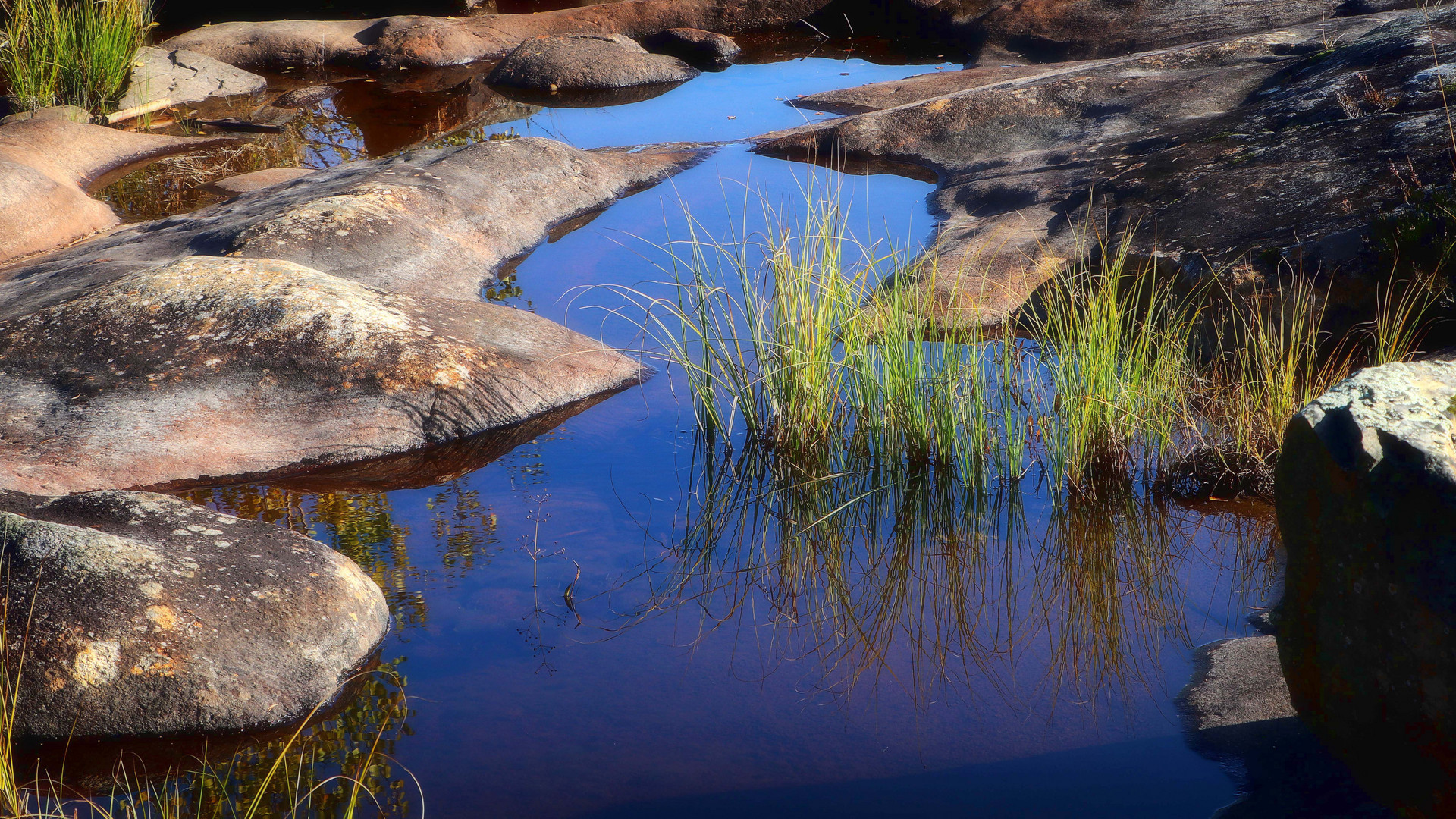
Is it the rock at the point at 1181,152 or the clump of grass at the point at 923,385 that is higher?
the rock at the point at 1181,152

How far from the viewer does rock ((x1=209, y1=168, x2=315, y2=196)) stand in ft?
21.6

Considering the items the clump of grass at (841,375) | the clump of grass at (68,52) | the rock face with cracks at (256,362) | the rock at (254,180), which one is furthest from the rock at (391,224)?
the clump of grass at (68,52)

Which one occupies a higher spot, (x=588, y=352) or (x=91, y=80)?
(x=91, y=80)

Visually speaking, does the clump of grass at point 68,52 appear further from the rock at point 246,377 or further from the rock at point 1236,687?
the rock at point 1236,687

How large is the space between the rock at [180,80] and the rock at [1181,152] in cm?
490

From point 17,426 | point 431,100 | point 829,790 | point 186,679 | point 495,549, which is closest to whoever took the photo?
point 829,790

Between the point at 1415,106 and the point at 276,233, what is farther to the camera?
the point at 276,233

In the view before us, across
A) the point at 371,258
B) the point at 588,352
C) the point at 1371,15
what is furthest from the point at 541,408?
the point at 1371,15

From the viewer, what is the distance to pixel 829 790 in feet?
7.29

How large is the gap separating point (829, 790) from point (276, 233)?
384cm

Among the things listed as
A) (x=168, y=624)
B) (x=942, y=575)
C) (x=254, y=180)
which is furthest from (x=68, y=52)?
(x=942, y=575)

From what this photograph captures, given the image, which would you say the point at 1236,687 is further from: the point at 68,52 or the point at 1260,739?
the point at 68,52

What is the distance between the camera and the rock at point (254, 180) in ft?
21.6

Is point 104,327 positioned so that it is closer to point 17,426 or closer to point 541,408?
point 17,426
